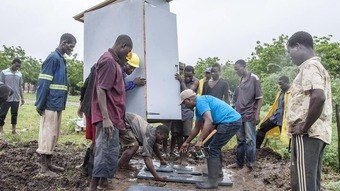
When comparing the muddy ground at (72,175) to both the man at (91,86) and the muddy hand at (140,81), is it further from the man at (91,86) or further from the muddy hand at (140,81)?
the muddy hand at (140,81)

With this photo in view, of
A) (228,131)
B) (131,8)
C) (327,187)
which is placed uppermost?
(131,8)

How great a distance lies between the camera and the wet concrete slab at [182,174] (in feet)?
15.7

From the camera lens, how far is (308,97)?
2.96 metres

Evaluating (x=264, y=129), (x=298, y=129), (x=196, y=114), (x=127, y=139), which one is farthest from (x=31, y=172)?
(x=264, y=129)

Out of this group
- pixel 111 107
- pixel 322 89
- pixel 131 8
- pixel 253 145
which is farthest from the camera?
pixel 253 145

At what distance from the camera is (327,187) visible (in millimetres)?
4562

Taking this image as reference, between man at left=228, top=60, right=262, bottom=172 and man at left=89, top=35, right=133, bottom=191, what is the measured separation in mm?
2398

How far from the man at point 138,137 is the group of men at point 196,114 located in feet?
0.04

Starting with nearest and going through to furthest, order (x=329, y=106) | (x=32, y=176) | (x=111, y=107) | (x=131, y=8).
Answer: (x=329, y=106), (x=111, y=107), (x=32, y=176), (x=131, y=8)

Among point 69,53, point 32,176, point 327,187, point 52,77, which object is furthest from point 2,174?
point 327,187

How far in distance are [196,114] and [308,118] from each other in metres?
2.13

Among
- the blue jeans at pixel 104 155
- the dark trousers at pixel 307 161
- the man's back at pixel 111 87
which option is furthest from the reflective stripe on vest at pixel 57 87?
the dark trousers at pixel 307 161

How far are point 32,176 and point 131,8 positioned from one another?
279 cm

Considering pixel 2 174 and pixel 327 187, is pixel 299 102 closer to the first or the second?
pixel 327 187
